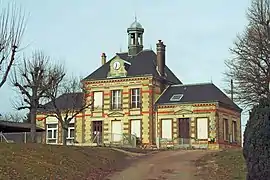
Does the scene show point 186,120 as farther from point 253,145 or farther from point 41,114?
point 253,145

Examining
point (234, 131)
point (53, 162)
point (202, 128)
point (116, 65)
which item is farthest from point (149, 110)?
point (53, 162)

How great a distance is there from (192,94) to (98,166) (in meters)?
26.1

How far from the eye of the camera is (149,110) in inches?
2083

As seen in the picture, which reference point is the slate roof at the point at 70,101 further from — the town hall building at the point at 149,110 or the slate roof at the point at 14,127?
the slate roof at the point at 14,127

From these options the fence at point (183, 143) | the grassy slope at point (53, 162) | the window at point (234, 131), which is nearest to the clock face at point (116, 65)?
the fence at point (183, 143)

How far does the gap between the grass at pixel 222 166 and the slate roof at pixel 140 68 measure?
840 inches

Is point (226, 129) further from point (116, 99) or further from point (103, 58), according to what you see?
point (103, 58)

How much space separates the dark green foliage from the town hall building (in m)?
31.5

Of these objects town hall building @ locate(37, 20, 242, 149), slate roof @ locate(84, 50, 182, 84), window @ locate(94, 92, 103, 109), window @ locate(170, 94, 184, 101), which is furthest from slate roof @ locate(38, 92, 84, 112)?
window @ locate(170, 94, 184, 101)

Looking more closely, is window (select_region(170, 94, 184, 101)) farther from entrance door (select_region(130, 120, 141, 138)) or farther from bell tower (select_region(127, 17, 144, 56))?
bell tower (select_region(127, 17, 144, 56))

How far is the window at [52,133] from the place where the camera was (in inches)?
2235

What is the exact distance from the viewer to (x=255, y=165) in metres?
17.8

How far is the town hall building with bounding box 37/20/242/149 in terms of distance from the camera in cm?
5088

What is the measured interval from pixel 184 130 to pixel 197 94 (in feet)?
12.7
